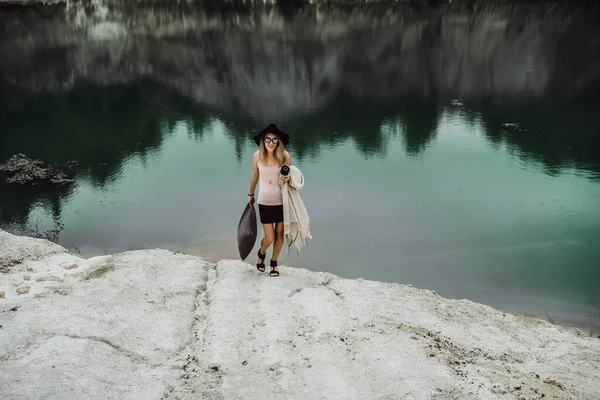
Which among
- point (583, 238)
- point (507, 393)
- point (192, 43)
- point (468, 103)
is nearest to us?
point (507, 393)

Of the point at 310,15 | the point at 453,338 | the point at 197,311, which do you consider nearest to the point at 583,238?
the point at 453,338

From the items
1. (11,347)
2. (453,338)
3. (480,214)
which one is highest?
(11,347)

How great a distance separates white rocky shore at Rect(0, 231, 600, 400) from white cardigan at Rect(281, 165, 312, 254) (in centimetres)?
68

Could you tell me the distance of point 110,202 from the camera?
1725 cm

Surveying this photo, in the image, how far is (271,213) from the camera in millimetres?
7863

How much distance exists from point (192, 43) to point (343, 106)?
28.7 metres

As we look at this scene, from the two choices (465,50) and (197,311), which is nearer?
(197,311)

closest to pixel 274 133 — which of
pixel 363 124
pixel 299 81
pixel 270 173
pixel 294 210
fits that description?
pixel 270 173

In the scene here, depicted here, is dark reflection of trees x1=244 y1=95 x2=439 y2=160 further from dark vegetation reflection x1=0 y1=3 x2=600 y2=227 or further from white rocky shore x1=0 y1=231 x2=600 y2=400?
white rocky shore x1=0 y1=231 x2=600 y2=400

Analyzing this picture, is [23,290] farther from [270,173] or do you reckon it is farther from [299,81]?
[299,81]

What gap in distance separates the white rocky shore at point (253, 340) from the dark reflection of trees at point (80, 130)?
1003 cm

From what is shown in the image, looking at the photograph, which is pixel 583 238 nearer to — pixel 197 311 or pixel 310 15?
pixel 197 311

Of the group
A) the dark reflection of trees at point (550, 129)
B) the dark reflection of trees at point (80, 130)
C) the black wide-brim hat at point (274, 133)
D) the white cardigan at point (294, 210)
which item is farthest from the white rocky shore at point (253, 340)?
the dark reflection of trees at point (550, 129)

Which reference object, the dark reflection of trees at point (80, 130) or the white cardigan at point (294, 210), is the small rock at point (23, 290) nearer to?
the white cardigan at point (294, 210)
